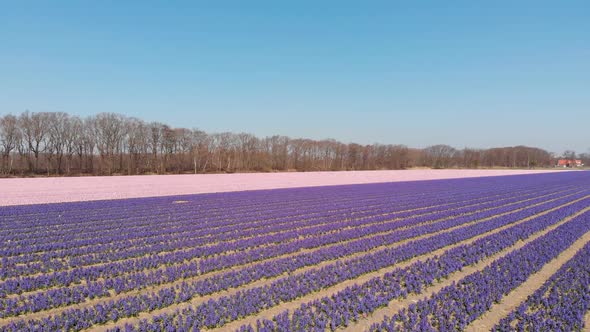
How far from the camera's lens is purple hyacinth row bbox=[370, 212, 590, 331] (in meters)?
5.74

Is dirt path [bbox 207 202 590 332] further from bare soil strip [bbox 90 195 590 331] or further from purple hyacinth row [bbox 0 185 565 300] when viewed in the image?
purple hyacinth row [bbox 0 185 565 300]

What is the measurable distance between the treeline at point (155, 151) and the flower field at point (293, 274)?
196 ft

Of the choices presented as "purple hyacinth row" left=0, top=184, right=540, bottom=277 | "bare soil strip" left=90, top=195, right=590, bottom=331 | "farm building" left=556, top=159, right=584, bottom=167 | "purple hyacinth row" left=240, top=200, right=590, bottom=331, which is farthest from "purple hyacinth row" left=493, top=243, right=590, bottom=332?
"farm building" left=556, top=159, right=584, bottom=167

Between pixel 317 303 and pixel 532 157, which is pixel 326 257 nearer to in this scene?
pixel 317 303

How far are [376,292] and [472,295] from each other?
195cm

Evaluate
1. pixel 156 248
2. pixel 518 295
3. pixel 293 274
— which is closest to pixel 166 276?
pixel 156 248

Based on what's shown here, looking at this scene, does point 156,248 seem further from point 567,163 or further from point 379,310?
point 567,163

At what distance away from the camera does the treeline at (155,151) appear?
63.6 metres

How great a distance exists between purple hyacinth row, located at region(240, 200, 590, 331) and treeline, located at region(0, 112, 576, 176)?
68.5 meters

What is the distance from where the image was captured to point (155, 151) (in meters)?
75.5

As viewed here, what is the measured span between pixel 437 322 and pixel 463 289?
70.3 inches

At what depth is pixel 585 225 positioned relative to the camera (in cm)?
1442

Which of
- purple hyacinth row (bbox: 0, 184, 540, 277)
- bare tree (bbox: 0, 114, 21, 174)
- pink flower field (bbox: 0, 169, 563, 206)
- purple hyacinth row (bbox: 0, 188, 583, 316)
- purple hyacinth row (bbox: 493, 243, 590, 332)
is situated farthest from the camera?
bare tree (bbox: 0, 114, 21, 174)

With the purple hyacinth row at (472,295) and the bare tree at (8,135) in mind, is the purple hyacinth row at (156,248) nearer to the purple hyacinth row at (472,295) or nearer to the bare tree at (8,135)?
the purple hyacinth row at (472,295)
